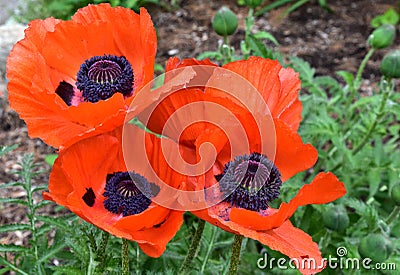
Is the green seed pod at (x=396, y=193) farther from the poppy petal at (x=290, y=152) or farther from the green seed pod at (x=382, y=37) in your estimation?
the green seed pod at (x=382, y=37)

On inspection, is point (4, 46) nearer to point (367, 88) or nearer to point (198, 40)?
point (198, 40)

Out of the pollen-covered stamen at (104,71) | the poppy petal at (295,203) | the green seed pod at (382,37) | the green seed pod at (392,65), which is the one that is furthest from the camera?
the green seed pod at (382,37)

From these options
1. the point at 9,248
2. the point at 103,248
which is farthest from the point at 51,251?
the point at 103,248

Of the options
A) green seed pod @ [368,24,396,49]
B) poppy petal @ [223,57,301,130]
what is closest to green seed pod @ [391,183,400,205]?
poppy petal @ [223,57,301,130]

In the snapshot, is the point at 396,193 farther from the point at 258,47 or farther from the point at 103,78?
the point at 103,78

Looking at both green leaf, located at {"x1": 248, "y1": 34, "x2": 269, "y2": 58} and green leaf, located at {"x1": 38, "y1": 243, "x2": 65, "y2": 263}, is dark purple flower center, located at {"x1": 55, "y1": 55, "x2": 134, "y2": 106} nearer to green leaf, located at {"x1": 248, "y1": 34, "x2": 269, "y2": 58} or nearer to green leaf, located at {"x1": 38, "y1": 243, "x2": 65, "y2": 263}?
green leaf, located at {"x1": 38, "y1": 243, "x2": 65, "y2": 263}

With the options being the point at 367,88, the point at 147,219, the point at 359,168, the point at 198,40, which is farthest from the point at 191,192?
the point at 198,40

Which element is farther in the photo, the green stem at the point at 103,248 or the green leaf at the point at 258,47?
the green leaf at the point at 258,47

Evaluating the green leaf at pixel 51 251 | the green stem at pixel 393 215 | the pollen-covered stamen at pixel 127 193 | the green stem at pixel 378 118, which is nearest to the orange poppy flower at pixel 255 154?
the pollen-covered stamen at pixel 127 193
